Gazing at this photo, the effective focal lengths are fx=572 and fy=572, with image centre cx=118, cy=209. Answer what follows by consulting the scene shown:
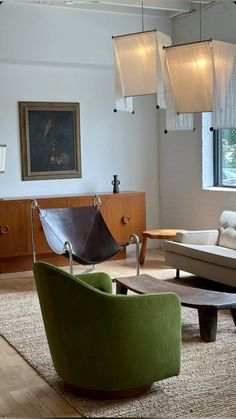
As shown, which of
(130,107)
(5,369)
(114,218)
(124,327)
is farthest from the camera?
(114,218)

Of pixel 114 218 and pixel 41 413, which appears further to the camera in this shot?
pixel 114 218

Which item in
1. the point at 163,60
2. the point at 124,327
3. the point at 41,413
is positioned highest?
the point at 163,60

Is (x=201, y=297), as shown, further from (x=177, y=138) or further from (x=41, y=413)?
(x=177, y=138)

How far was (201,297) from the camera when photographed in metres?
4.28

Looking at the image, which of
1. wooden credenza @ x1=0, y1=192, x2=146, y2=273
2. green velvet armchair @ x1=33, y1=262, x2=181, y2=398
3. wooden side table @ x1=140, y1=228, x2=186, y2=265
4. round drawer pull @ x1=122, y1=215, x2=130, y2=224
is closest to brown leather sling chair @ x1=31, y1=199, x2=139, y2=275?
wooden credenza @ x1=0, y1=192, x2=146, y2=273

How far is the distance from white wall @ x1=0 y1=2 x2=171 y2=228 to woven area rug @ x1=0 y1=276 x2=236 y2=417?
286cm

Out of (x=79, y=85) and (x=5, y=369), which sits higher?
(x=79, y=85)

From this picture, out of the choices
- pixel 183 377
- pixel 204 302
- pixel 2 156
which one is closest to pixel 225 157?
pixel 2 156

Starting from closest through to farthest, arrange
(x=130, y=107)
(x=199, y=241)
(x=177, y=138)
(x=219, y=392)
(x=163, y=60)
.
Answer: (x=219, y=392)
(x=163, y=60)
(x=130, y=107)
(x=199, y=241)
(x=177, y=138)

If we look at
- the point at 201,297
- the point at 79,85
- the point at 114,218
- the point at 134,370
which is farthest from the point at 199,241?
the point at 134,370

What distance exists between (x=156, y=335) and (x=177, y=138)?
490 centimetres

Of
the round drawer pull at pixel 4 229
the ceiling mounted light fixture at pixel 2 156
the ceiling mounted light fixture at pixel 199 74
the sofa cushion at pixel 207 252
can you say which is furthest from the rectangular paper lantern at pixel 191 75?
the round drawer pull at pixel 4 229

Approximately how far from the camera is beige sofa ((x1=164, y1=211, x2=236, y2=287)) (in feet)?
17.5

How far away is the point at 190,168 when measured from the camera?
756 centimetres
